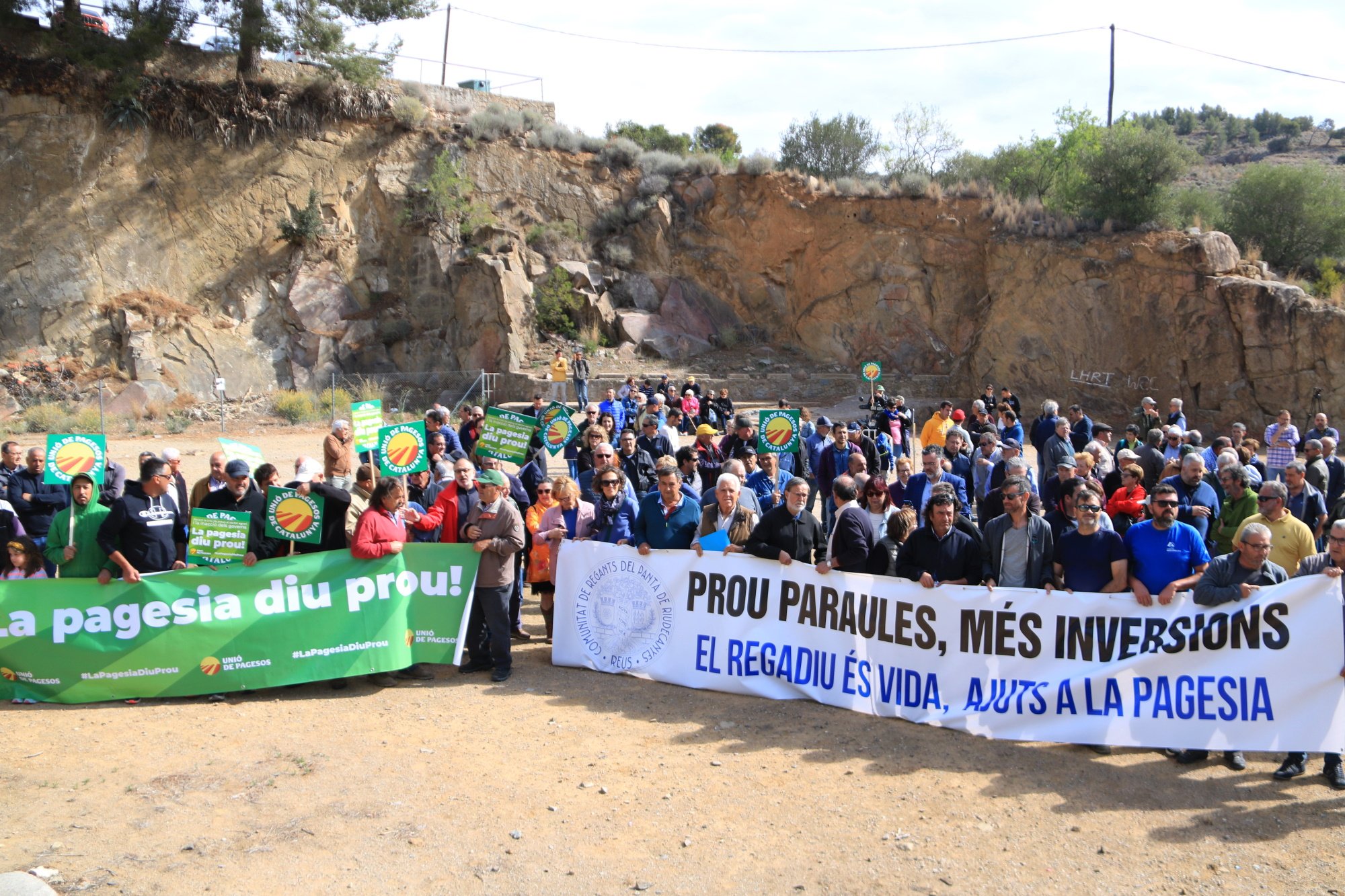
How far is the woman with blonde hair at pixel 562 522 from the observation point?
28.4 feet

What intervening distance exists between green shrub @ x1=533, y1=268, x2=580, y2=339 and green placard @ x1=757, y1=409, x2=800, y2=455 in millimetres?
20561

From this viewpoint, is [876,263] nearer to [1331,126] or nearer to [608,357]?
[608,357]

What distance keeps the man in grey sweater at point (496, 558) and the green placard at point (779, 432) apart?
417cm

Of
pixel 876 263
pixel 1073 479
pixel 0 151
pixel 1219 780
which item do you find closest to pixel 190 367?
pixel 0 151

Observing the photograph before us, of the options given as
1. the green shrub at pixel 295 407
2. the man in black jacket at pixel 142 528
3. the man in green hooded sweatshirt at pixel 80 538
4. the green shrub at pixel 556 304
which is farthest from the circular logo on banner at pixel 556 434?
the green shrub at pixel 556 304

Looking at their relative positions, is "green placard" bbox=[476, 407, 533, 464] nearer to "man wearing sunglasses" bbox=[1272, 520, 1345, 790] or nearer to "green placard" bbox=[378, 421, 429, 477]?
"green placard" bbox=[378, 421, 429, 477]

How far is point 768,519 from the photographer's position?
25.7ft

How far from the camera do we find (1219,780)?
6.22m

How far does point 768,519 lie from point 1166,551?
2778mm

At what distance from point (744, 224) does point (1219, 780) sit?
95.3ft

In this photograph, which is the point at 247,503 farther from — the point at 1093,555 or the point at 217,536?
the point at 1093,555

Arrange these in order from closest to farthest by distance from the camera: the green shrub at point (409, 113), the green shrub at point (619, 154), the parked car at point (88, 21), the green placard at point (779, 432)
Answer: the green placard at point (779, 432) < the parked car at point (88, 21) < the green shrub at point (409, 113) < the green shrub at point (619, 154)

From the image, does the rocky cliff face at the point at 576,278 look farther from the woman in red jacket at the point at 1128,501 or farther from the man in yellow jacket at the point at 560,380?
the woman in red jacket at the point at 1128,501

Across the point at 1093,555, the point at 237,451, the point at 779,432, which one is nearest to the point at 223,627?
the point at 237,451
